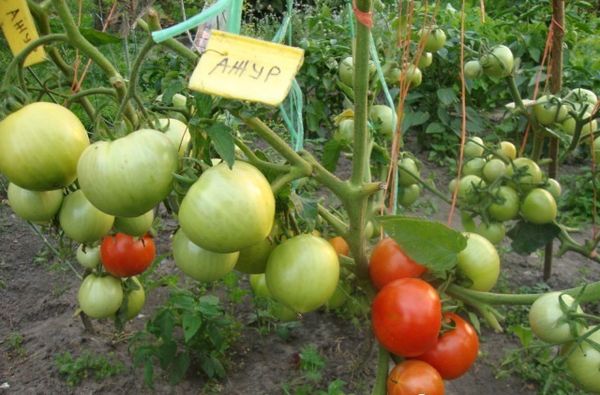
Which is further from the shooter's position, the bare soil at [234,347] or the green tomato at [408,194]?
the bare soil at [234,347]

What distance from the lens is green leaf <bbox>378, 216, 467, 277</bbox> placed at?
783 millimetres

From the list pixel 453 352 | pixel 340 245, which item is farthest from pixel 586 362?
pixel 340 245

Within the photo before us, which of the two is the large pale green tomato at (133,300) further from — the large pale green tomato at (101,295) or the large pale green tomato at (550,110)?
the large pale green tomato at (550,110)

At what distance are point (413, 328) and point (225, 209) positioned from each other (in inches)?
13.4

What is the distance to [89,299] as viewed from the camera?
4.74 ft

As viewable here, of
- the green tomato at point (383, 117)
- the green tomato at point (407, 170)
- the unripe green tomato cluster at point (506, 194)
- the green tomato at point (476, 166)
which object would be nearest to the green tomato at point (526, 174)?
the unripe green tomato cluster at point (506, 194)

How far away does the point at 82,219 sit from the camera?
91 centimetres

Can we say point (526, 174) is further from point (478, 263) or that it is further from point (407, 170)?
point (478, 263)

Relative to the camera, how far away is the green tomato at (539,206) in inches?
55.5

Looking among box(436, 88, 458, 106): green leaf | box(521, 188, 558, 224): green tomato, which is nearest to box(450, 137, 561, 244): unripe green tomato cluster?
box(521, 188, 558, 224): green tomato

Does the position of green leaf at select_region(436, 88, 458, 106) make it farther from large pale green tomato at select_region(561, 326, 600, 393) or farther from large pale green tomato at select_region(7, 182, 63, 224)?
large pale green tomato at select_region(7, 182, 63, 224)

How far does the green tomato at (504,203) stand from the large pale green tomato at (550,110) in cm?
23

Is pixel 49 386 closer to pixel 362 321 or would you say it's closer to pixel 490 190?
pixel 362 321

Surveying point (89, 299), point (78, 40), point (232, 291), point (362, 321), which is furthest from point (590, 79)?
point (78, 40)
